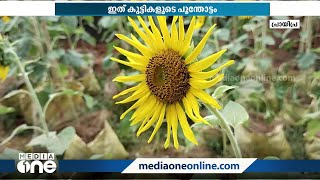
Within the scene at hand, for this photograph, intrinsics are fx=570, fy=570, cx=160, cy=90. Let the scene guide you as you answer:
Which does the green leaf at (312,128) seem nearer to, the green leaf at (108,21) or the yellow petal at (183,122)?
the yellow petal at (183,122)

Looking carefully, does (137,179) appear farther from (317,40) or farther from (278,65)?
(317,40)

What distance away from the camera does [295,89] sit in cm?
217

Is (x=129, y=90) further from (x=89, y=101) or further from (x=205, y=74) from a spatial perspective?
(x=205, y=74)

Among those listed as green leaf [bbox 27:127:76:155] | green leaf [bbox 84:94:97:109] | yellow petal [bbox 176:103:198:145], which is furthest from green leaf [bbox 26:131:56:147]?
yellow petal [bbox 176:103:198:145]

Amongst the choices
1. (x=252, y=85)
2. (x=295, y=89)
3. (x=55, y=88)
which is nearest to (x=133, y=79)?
(x=55, y=88)

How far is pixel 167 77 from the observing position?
2.11 m

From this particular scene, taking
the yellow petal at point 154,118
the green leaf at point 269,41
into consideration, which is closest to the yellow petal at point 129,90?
the yellow petal at point 154,118

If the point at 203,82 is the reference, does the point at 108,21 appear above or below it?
above

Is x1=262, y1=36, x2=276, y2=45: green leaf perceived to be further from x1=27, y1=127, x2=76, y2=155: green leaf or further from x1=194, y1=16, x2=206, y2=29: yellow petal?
x1=27, y1=127, x2=76, y2=155: green leaf

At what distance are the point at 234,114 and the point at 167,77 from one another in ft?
0.98

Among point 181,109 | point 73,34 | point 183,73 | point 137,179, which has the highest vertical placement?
point 73,34

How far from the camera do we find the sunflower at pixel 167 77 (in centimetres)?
210

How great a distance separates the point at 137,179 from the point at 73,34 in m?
0.61

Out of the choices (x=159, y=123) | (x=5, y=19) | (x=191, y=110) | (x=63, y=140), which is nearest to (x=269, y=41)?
(x=191, y=110)
